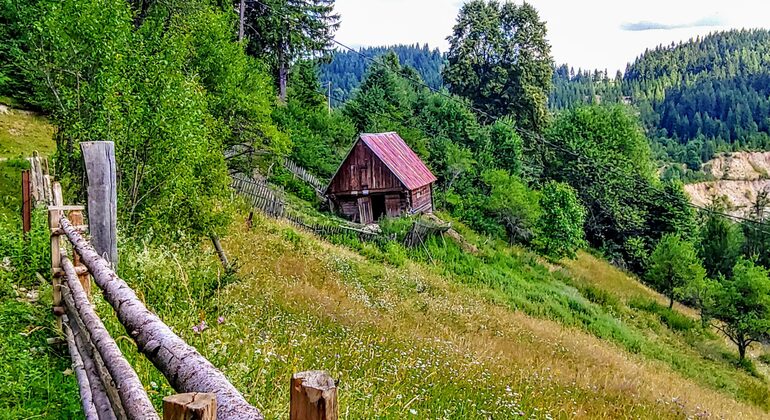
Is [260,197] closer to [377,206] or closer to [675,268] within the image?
[377,206]

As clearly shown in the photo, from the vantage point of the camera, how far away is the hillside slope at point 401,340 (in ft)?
16.6

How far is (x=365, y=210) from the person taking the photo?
29203 mm

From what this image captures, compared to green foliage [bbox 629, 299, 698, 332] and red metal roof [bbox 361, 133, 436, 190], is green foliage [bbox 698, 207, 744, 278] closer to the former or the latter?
green foliage [bbox 629, 299, 698, 332]

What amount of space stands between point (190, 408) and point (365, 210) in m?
27.8

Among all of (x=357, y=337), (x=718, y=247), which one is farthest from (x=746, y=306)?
(x=357, y=337)

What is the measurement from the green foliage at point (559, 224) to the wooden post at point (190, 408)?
105 feet

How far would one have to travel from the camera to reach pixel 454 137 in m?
40.3

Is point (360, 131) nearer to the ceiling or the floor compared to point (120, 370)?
nearer to the ceiling

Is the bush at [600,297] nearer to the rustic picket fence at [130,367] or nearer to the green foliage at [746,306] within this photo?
the green foliage at [746,306]

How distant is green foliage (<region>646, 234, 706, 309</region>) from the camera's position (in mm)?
28734

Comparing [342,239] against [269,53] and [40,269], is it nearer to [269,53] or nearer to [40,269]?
[40,269]

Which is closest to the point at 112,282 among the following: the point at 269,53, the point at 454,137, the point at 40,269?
the point at 40,269

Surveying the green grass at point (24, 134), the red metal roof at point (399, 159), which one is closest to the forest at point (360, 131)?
the green grass at point (24, 134)

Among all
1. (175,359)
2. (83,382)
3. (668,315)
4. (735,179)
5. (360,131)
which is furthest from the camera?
(735,179)
